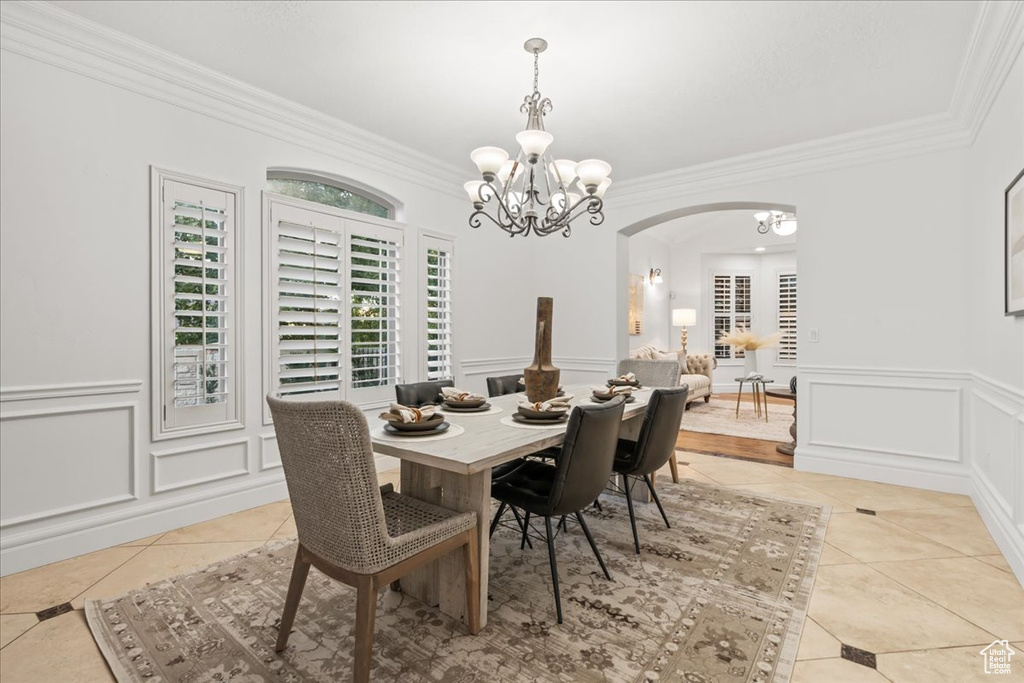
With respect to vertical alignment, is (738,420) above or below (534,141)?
below

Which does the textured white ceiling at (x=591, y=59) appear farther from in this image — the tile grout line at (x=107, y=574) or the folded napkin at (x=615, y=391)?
the tile grout line at (x=107, y=574)

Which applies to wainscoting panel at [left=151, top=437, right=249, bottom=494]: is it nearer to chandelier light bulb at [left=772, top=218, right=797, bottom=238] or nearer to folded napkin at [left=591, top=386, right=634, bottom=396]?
folded napkin at [left=591, top=386, right=634, bottom=396]

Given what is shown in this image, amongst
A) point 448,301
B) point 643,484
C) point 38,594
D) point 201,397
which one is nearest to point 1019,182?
point 643,484

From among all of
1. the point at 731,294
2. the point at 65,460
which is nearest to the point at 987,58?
the point at 65,460

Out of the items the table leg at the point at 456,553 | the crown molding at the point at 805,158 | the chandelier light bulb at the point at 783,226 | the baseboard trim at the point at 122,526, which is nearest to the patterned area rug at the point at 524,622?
the table leg at the point at 456,553

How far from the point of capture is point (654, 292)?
898cm

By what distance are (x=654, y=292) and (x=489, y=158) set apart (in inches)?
275

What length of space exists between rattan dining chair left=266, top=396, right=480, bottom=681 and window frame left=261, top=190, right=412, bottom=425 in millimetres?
1828

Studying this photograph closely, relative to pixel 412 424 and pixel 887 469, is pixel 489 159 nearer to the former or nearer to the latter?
pixel 412 424

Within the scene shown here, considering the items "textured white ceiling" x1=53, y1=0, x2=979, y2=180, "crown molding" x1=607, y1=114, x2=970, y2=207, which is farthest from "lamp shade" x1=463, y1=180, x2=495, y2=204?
"crown molding" x1=607, y1=114, x2=970, y2=207

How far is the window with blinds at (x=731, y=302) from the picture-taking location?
9555 mm

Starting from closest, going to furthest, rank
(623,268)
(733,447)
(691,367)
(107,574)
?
1. (107,574)
2. (733,447)
3. (623,268)
4. (691,367)

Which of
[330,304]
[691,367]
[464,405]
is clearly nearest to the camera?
[464,405]

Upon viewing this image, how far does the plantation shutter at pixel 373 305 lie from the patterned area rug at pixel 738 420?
3.75m
